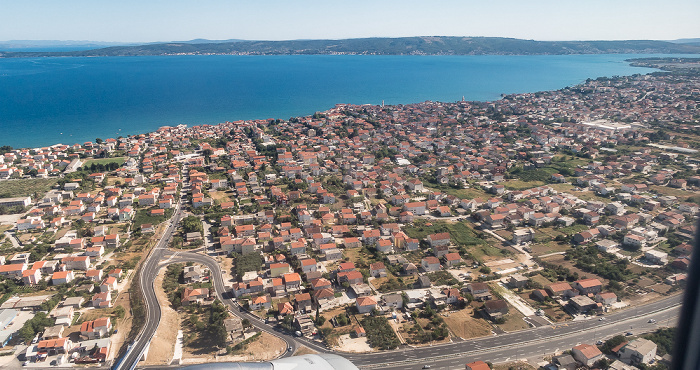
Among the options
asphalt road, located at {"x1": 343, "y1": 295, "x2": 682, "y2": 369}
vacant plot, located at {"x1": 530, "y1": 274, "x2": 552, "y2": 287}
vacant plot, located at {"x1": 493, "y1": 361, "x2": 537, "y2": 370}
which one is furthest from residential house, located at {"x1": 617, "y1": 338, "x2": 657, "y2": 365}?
vacant plot, located at {"x1": 530, "y1": 274, "x2": 552, "y2": 287}

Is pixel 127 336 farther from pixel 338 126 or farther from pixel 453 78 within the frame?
pixel 453 78

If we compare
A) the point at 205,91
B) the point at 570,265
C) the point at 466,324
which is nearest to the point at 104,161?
the point at 466,324

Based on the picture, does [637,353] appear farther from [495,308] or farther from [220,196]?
[220,196]

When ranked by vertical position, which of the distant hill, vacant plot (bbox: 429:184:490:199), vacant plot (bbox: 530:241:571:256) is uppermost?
the distant hill

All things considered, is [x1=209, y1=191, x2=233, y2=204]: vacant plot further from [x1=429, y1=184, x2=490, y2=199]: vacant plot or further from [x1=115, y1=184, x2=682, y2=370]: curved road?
[x1=429, y1=184, x2=490, y2=199]: vacant plot

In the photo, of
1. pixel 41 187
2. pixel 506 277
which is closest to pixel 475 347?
pixel 506 277
